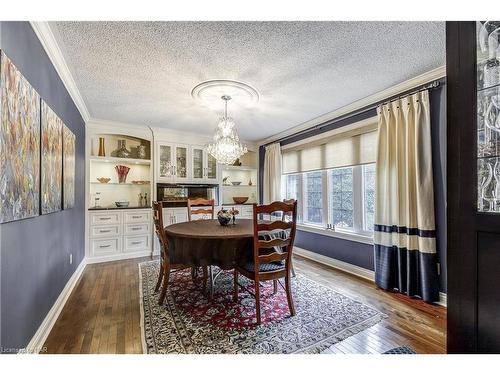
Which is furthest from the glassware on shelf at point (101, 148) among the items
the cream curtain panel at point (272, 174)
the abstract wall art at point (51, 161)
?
the cream curtain panel at point (272, 174)

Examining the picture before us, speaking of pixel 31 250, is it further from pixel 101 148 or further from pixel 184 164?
pixel 184 164

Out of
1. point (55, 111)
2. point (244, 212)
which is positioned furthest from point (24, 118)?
point (244, 212)

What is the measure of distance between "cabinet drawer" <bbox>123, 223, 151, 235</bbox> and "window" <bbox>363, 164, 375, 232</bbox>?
3.63m

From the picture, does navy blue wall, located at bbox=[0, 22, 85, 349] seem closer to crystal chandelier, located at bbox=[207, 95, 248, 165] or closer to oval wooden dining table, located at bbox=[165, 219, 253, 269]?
oval wooden dining table, located at bbox=[165, 219, 253, 269]

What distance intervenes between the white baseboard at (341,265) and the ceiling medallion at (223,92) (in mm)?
2624

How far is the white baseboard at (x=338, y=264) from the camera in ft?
10.4

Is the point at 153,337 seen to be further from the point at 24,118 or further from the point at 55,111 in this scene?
the point at 55,111

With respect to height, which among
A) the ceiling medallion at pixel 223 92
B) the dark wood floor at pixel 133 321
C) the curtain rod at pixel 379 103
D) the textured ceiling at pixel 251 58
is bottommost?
the dark wood floor at pixel 133 321

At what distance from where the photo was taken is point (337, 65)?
2285 millimetres

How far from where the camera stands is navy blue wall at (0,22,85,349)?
132 centimetres

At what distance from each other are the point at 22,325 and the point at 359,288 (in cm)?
307

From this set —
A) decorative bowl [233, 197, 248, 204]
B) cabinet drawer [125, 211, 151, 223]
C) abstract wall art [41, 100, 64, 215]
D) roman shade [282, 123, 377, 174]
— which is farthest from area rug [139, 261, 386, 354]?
decorative bowl [233, 197, 248, 204]

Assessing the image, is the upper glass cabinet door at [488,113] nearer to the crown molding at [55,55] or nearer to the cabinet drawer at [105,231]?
the crown molding at [55,55]

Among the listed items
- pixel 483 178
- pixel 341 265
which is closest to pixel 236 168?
pixel 341 265
